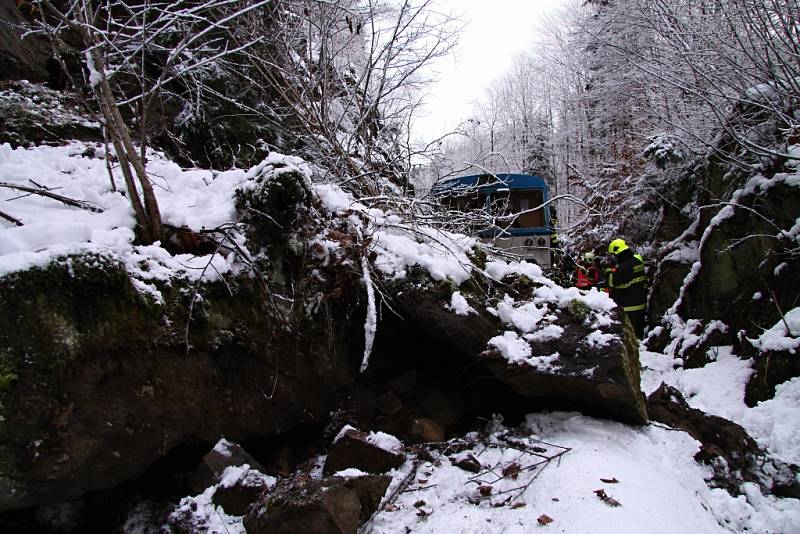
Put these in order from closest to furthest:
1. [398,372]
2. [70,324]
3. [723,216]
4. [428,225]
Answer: [70,324] < [398,372] < [428,225] < [723,216]

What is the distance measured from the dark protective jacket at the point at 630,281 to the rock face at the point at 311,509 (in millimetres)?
6033

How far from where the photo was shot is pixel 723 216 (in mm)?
5895

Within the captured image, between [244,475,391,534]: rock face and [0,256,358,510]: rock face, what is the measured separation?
755mm

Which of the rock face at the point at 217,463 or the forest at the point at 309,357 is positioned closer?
the forest at the point at 309,357

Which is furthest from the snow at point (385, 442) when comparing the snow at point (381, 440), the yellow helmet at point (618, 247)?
the yellow helmet at point (618, 247)

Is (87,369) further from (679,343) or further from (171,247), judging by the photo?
(679,343)

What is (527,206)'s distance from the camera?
8.09m

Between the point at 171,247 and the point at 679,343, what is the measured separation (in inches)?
272

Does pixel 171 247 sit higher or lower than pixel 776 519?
higher

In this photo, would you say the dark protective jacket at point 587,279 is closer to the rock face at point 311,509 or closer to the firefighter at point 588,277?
the firefighter at point 588,277

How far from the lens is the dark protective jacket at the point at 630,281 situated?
6.58 metres

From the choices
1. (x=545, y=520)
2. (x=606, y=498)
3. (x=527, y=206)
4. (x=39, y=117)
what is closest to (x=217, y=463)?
(x=545, y=520)

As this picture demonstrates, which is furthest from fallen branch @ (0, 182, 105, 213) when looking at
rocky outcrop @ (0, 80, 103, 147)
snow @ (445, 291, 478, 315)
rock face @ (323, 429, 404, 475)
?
snow @ (445, 291, 478, 315)

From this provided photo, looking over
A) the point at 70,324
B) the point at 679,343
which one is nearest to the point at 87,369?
the point at 70,324
